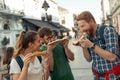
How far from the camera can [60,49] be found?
18.1 ft

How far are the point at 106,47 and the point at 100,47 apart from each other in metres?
0.08

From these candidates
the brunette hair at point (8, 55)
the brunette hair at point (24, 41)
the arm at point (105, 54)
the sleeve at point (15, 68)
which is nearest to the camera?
the arm at point (105, 54)

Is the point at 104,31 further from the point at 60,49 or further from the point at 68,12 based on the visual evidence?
the point at 68,12

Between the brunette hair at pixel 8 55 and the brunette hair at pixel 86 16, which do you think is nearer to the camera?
the brunette hair at pixel 86 16

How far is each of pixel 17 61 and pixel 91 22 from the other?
3.23ft

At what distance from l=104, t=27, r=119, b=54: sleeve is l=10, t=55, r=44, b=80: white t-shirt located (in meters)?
0.94

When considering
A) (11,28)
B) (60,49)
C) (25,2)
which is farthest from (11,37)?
(60,49)

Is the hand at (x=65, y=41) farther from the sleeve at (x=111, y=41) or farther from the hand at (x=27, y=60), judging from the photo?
the sleeve at (x=111, y=41)

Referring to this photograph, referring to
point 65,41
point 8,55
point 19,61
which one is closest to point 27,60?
point 19,61

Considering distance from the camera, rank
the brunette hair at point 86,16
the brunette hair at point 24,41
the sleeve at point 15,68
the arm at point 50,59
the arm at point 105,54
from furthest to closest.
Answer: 1. the arm at point 50,59
2. the brunette hair at point 24,41
3. the sleeve at point 15,68
4. the brunette hair at point 86,16
5. the arm at point 105,54

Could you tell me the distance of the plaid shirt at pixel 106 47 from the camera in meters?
4.09

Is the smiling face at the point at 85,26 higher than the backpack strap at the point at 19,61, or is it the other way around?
the smiling face at the point at 85,26

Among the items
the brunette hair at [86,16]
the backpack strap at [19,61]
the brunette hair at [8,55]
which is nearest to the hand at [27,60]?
the backpack strap at [19,61]

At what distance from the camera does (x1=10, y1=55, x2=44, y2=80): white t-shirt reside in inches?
172
